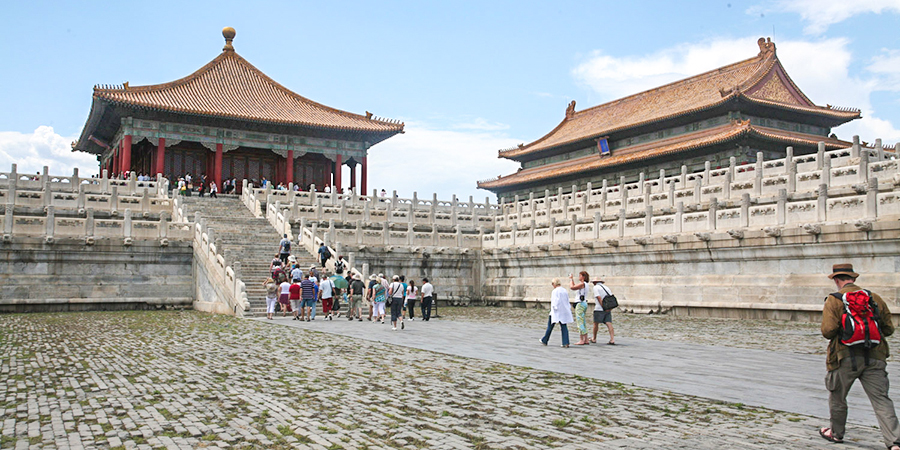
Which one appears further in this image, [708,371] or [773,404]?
[708,371]

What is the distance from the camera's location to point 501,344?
13664mm

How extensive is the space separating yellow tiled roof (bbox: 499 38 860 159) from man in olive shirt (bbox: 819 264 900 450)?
105ft

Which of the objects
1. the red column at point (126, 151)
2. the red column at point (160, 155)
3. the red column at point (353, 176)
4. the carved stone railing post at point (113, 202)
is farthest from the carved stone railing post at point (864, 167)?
the red column at point (126, 151)

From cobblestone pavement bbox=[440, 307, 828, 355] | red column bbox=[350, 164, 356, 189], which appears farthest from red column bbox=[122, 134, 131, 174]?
cobblestone pavement bbox=[440, 307, 828, 355]

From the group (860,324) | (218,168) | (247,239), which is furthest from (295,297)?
(218,168)

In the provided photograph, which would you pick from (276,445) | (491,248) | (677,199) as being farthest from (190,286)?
(276,445)

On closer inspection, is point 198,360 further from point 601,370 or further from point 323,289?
point 323,289

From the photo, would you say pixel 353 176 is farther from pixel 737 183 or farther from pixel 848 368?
pixel 848 368

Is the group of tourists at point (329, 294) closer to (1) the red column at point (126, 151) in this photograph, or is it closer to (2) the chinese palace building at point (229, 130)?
(1) the red column at point (126, 151)

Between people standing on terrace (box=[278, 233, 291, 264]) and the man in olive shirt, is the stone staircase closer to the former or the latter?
people standing on terrace (box=[278, 233, 291, 264])

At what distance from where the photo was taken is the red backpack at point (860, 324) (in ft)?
20.3

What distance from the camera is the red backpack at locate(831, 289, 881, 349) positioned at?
6.20 m

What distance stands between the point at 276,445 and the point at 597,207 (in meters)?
24.5

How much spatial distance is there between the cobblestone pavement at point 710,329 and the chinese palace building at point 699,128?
57.9ft
